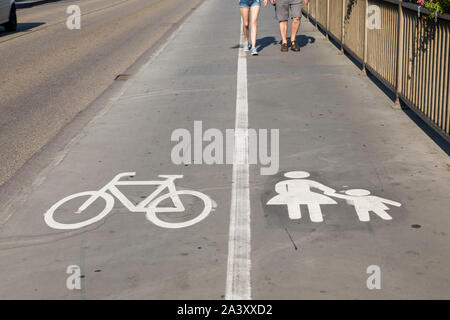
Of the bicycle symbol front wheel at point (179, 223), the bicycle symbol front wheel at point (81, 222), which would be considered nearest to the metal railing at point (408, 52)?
the bicycle symbol front wheel at point (179, 223)

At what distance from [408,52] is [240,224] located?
439cm

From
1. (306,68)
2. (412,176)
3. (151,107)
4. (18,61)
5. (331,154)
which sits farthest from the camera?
(18,61)

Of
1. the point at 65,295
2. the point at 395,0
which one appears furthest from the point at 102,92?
the point at 65,295

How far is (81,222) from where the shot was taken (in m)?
5.56

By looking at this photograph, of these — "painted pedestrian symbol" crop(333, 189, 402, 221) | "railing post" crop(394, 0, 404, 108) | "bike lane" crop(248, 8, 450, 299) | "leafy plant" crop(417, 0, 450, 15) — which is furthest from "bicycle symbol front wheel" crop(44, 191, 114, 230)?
"railing post" crop(394, 0, 404, 108)

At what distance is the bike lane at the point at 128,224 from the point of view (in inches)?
175

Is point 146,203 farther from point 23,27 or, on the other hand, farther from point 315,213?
point 23,27

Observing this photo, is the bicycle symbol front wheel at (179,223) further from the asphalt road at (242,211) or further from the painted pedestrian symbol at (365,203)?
the painted pedestrian symbol at (365,203)

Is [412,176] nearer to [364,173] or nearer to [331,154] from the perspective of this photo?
[364,173]

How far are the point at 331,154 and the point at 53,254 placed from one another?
133 inches

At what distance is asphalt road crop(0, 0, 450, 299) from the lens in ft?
14.6

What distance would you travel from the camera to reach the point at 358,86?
11.0 m

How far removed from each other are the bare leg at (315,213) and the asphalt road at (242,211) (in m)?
0.02

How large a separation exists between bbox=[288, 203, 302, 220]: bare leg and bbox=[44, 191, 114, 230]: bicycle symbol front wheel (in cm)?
149
